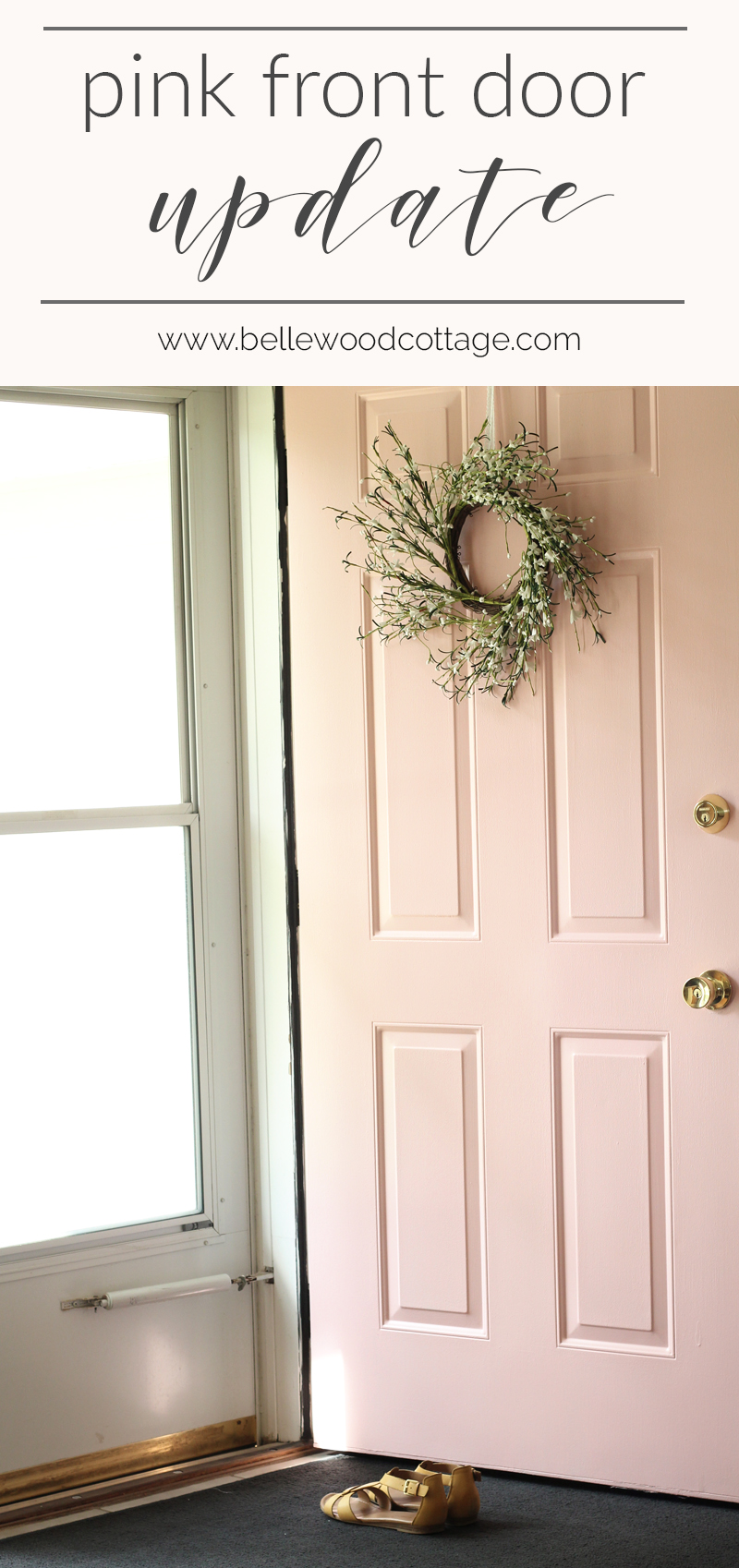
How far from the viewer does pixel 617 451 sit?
2.16 metres

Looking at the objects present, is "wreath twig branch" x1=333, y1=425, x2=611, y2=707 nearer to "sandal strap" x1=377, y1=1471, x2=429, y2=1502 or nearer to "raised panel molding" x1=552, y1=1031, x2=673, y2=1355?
"raised panel molding" x1=552, y1=1031, x2=673, y2=1355

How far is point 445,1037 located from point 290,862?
405 mm

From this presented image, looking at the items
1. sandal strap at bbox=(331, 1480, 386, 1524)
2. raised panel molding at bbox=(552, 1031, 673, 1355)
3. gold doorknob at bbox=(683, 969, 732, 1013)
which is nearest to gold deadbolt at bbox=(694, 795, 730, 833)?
gold doorknob at bbox=(683, 969, 732, 1013)

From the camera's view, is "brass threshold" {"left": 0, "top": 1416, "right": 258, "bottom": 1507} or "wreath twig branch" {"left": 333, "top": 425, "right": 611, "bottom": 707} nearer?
"wreath twig branch" {"left": 333, "top": 425, "right": 611, "bottom": 707}

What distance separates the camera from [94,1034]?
232 cm

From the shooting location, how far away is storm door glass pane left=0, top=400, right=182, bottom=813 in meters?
2.28

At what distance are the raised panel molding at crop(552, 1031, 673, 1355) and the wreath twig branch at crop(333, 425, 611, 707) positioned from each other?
0.61 meters

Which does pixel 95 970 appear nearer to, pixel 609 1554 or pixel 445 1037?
pixel 445 1037

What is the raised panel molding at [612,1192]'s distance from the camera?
215cm
